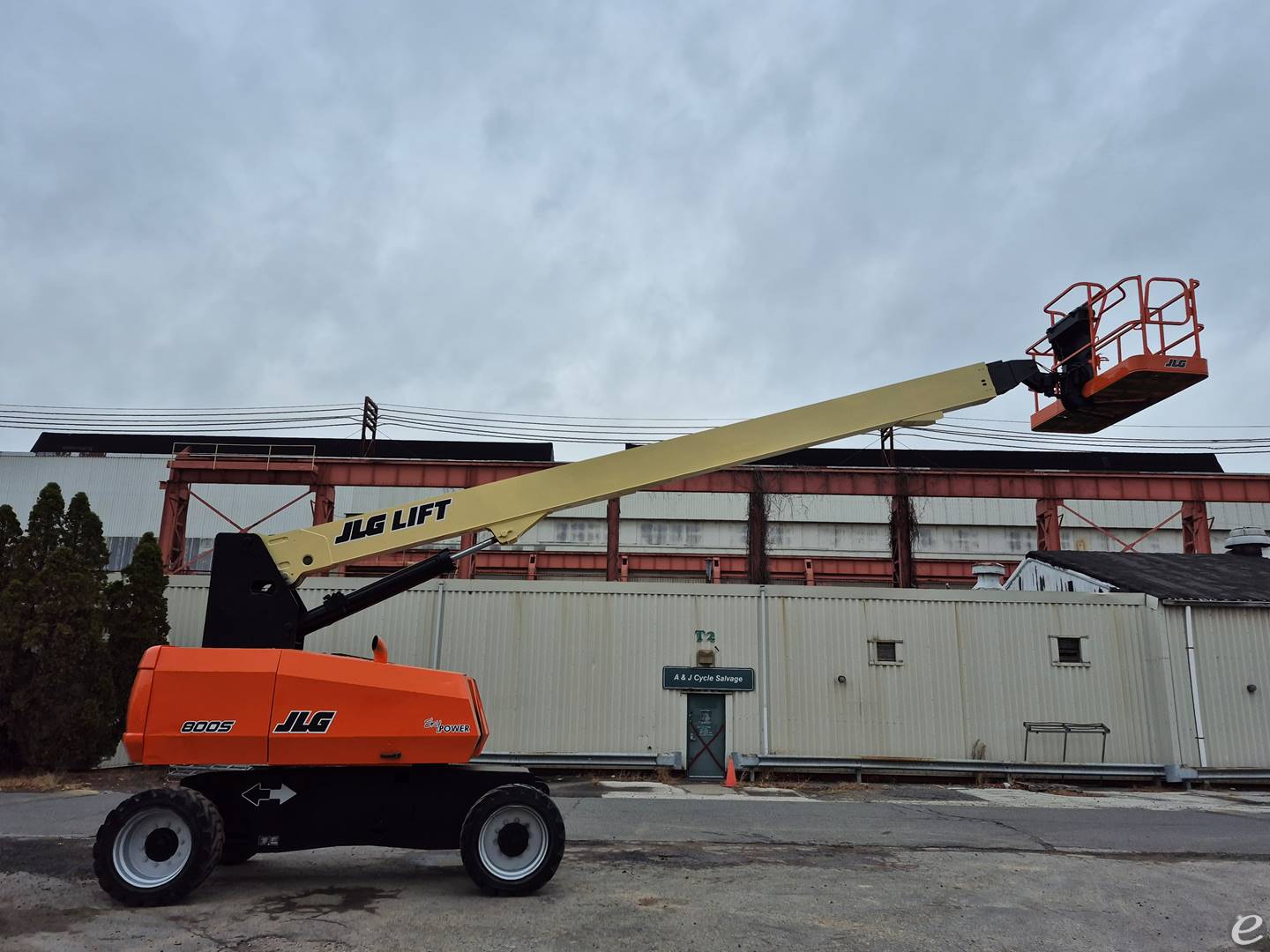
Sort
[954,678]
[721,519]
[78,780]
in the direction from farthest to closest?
[721,519] < [954,678] < [78,780]

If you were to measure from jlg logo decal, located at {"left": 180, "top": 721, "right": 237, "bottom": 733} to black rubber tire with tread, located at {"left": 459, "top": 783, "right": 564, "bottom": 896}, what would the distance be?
7.08 feet

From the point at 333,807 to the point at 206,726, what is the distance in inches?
51.2

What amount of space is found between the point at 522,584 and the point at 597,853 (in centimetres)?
1003

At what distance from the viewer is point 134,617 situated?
55.5ft

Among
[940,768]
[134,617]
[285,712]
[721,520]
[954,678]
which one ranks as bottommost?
[940,768]

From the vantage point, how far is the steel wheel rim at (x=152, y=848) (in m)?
6.92

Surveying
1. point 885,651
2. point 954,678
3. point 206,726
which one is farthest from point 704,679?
point 206,726

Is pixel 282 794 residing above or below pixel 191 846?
above

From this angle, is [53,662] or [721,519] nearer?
[53,662]

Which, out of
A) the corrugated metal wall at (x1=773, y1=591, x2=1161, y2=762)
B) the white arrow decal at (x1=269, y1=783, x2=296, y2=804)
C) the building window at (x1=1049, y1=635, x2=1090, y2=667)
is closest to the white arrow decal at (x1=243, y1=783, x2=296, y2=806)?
the white arrow decal at (x1=269, y1=783, x2=296, y2=804)

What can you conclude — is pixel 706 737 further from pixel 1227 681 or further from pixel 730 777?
pixel 1227 681

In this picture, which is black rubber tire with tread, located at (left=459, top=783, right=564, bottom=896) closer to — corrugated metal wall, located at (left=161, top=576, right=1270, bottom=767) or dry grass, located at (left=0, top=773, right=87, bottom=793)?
dry grass, located at (left=0, top=773, right=87, bottom=793)

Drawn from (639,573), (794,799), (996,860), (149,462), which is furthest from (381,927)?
(149,462)

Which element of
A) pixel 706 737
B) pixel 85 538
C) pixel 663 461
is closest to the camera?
pixel 663 461
